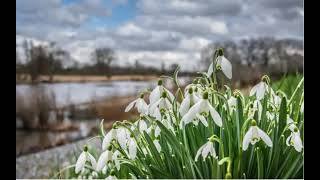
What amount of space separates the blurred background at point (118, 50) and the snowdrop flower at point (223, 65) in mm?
53

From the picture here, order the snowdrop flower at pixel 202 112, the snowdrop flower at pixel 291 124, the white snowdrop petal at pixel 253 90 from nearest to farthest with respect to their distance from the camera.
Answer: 1. the snowdrop flower at pixel 202 112
2. the snowdrop flower at pixel 291 124
3. the white snowdrop petal at pixel 253 90

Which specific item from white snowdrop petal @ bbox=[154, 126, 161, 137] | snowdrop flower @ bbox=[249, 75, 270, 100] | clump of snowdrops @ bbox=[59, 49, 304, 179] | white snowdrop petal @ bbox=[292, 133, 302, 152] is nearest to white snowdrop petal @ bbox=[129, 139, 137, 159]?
clump of snowdrops @ bbox=[59, 49, 304, 179]

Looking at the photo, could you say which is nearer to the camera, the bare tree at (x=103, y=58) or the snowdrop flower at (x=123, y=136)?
the snowdrop flower at (x=123, y=136)

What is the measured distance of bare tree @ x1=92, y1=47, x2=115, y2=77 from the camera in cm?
207

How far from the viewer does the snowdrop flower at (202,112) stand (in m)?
1.81

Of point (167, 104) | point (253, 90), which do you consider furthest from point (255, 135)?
point (167, 104)

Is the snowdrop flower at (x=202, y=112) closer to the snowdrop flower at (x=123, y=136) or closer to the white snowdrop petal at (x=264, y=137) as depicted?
the white snowdrop petal at (x=264, y=137)

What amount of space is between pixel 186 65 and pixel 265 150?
508mm

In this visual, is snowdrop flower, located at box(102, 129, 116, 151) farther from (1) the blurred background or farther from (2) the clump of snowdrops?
(1) the blurred background

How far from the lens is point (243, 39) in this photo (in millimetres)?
2074

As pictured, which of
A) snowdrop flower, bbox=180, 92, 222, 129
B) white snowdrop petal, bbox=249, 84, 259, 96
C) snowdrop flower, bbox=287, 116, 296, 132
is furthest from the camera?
white snowdrop petal, bbox=249, 84, 259, 96

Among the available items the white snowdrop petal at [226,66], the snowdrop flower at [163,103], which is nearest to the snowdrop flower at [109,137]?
the snowdrop flower at [163,103]

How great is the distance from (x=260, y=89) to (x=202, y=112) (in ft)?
1.12
